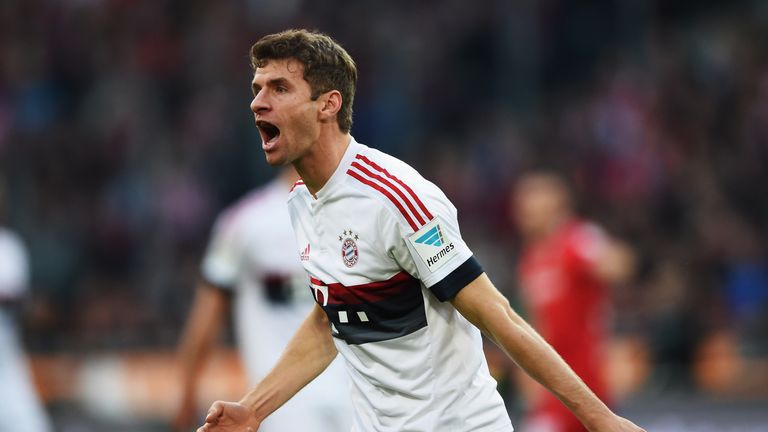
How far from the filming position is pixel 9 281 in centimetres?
937

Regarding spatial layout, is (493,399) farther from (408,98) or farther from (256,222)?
(408,98)

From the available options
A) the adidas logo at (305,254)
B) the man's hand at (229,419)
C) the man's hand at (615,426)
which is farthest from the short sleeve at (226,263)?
the man's hand at (615,426)

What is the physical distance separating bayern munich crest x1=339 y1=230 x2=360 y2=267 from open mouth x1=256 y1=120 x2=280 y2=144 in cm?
38

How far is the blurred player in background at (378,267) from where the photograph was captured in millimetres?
3994

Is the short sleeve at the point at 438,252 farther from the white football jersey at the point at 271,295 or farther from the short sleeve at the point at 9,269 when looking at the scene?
the short sleeve at the point at 9,269

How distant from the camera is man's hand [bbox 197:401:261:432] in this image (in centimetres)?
422

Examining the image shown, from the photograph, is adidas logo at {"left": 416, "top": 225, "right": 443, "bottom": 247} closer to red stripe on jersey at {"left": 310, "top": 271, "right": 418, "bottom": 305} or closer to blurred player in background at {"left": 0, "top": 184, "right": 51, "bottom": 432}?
red stripe on jersey at {"left": 310, "top": 271, "right": 418, "bottom": 305}

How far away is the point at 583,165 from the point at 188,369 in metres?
8.02

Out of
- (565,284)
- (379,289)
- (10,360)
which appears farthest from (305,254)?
(10,360)

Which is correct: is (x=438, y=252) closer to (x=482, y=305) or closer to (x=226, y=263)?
(x=482, y=305)

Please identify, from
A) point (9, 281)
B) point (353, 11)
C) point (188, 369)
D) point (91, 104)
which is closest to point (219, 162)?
point (91, 104)

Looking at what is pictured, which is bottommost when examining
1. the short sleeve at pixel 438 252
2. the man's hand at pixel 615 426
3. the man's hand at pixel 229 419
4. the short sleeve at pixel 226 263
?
the man's hand at pixel 229 419

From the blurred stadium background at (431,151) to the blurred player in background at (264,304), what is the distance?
13.6 ft

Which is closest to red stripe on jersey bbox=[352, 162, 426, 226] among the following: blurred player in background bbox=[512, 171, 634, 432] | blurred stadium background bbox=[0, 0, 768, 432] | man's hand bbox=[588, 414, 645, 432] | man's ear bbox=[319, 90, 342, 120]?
man's ear bbox=[319, 90, 342, 120]
